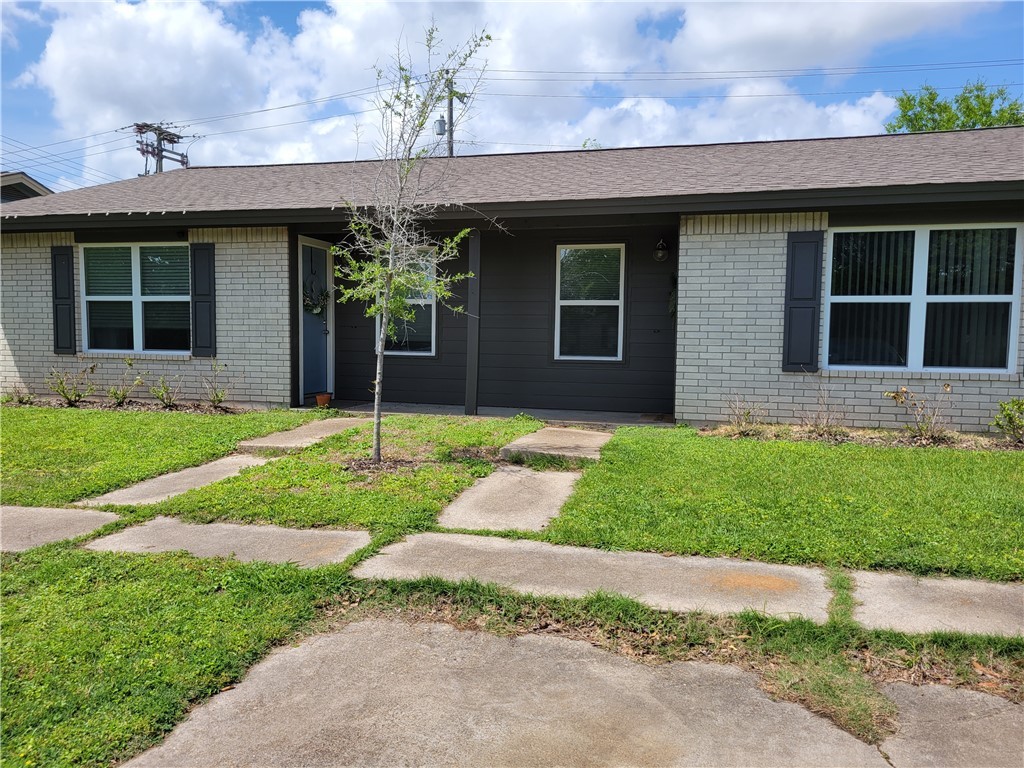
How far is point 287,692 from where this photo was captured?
252cm

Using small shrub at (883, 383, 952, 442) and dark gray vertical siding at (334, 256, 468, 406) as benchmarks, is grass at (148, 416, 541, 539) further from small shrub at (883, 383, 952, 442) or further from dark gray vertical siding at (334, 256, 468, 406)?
small shrub at (883, 383, 952, 442)

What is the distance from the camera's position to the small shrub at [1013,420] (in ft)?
22.9

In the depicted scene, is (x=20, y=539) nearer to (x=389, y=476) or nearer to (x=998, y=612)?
(x=389, y=476)

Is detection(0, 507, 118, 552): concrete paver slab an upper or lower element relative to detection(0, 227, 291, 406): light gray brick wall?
lower

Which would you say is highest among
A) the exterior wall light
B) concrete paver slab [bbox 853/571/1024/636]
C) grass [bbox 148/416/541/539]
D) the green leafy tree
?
the green leafy tree

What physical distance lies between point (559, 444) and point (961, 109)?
28582 millimetres

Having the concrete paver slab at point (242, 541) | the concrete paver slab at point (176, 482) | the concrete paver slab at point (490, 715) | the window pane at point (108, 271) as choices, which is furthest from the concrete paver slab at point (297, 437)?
the window pane at point (108, 271)

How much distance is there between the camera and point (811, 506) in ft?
15.3

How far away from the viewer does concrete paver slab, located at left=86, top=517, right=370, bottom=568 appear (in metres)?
3.88

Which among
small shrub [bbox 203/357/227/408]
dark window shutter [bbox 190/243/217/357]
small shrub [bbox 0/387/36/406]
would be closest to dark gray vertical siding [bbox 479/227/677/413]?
small shrub [bbox 203/357/227/408]

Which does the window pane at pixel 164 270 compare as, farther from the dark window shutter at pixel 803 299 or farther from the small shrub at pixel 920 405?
the small shrub at pixel 920 405

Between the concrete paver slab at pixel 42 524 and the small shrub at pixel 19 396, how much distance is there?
5936 mm

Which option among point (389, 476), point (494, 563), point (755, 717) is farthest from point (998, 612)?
point (389, 476)

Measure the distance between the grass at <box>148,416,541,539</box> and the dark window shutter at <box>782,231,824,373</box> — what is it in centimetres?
328
